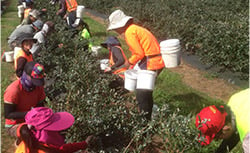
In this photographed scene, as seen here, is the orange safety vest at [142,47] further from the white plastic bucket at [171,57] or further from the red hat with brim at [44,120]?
the red hat with brim at [44,120]

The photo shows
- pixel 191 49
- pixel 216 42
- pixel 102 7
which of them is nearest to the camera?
pixel 216 42

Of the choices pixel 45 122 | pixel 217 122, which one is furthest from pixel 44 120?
pixel 217 122

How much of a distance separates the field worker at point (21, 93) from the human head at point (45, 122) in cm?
96

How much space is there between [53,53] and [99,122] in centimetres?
374

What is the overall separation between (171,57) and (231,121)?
1763 mm

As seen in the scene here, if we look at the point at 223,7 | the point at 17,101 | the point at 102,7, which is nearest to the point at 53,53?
the point at 17,101

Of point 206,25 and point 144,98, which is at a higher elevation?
point 206,25

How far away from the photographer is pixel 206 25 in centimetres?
805

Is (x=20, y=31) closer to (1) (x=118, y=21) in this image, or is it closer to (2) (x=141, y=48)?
(1) (x=118, y=21)

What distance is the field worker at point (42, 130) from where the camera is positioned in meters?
2.57

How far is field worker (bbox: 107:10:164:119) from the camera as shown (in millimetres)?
4273

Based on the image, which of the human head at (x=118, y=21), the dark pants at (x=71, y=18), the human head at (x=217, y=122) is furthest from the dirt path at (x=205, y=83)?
the dark pants at (x=71, y=18)

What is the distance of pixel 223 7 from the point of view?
8945 millimetres

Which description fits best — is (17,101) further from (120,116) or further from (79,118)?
(120,116)
